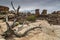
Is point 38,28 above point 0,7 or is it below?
below

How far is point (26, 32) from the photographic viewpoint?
79.5ft

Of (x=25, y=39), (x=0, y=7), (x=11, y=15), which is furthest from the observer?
(x=0, y=7)

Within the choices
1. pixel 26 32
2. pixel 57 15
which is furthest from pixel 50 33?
pixel 57 15

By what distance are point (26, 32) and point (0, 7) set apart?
16.9 m

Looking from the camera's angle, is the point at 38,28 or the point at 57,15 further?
the point at 57,15

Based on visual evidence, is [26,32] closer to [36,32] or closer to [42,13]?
[36,32]

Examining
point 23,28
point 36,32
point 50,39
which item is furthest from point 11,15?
point 50,39

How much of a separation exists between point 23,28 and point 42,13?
1858 centimetres

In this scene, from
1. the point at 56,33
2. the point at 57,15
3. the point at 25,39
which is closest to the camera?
the point at 25,39

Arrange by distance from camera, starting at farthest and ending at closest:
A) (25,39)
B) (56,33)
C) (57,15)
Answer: (57,15), (56,33), (25,39)

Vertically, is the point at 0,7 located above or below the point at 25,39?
above

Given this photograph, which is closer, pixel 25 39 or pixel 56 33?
pixel 25 39

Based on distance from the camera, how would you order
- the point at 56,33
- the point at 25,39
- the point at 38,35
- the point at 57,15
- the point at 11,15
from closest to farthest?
the point at 25,39 < the point at 38,35 < the point at 56,33 < the point at 11,15 < the point at 57,15

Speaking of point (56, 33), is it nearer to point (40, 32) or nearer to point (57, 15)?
point (40, 32)
